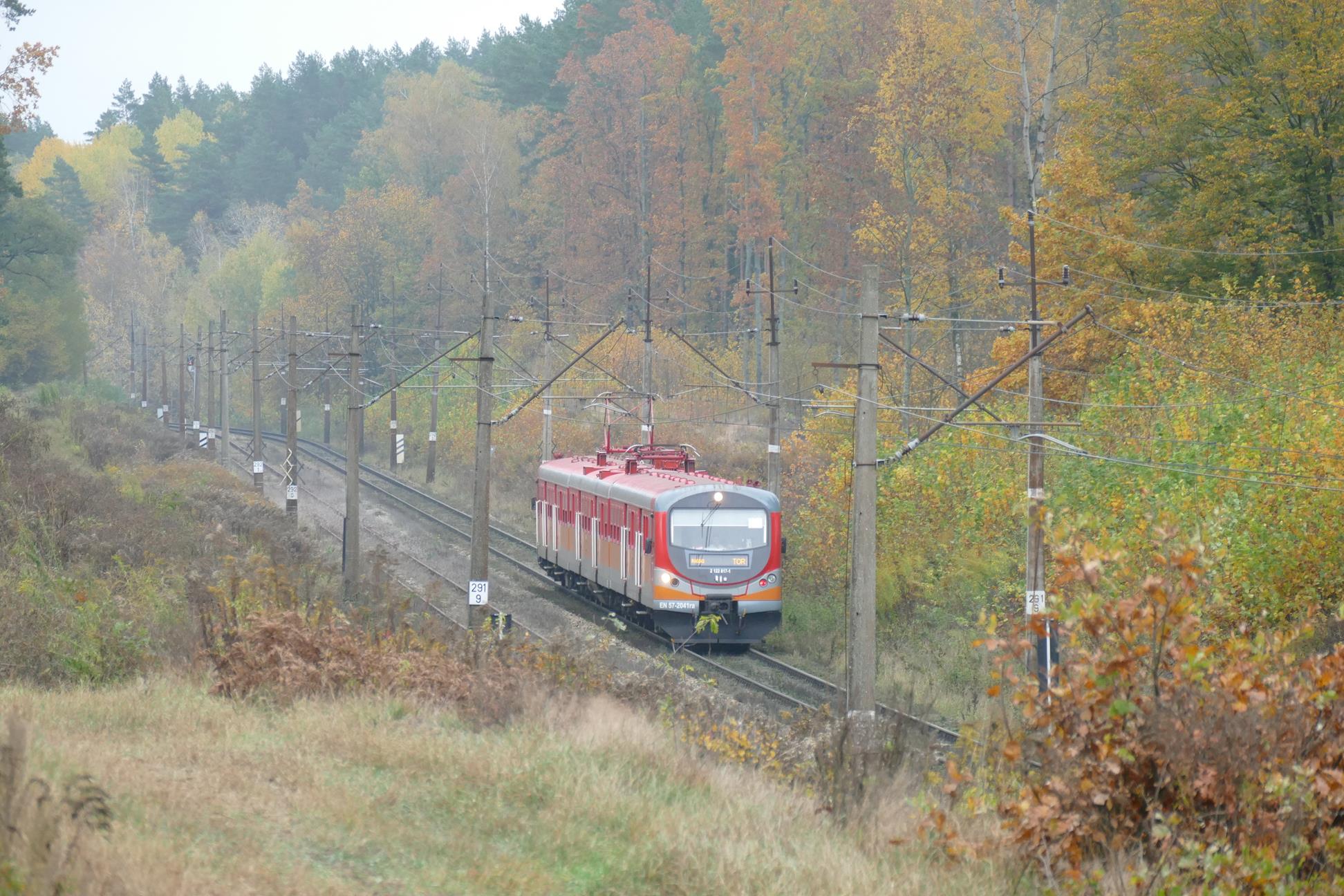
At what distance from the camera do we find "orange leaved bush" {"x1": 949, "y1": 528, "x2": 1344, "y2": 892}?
6.85 meters

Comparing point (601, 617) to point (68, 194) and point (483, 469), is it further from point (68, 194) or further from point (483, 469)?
point (68, 194)

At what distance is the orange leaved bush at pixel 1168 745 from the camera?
270 inches

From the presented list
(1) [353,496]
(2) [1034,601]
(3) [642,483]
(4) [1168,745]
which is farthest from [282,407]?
(4) [1168,745]

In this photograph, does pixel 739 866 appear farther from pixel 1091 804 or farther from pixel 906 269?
pixel 906 269

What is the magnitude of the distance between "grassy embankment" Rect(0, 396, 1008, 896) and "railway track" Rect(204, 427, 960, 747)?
1.92 metres

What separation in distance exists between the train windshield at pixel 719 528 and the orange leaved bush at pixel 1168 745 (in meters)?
17.1

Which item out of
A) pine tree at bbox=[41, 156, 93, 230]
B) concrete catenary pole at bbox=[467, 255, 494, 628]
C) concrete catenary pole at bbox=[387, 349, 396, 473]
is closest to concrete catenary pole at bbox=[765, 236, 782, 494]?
concrete catenary pole at bbox=[467, 255, 494, 628]

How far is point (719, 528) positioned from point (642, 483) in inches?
82.9

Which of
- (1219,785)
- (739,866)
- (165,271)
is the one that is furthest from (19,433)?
(165,271)

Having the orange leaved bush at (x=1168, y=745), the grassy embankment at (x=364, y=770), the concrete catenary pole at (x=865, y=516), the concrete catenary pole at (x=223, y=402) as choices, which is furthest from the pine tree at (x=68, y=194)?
the orange leaved bush at (x=1168, y=745)

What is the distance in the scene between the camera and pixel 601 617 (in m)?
30.2

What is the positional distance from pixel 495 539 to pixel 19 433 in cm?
1634

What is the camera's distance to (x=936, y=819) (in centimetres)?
743

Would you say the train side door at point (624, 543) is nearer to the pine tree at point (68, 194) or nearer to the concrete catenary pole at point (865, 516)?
the concrete catenary pole at point (865, 516)
